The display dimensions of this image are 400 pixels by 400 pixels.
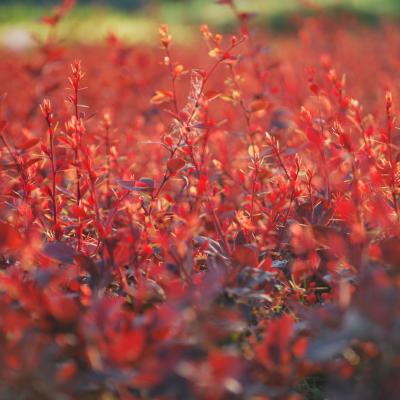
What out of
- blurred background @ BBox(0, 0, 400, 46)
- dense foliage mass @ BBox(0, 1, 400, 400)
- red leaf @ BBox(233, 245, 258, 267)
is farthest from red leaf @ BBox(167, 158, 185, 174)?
blurred background @ BBox(0, 0, 400, 46)

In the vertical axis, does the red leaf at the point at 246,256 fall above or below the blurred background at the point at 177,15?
above

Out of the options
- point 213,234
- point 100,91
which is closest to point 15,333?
point 213,234

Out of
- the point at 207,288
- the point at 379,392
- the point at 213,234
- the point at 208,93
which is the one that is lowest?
the point at 213,234

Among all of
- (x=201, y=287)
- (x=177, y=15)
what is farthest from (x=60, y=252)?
(x=177, y=15)

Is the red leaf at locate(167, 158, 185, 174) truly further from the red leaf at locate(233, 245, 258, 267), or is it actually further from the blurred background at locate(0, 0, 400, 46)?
the blurred background at locate(0, 0, 400, 46)

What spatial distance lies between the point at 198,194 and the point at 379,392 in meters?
0.69

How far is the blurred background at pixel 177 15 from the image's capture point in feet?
46.8

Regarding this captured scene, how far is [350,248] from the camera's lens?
1470 millimetres

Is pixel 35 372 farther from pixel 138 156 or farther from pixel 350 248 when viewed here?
pixel 138 156

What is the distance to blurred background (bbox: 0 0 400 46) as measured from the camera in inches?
561

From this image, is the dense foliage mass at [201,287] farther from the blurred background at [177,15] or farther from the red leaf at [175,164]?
the blurred background at [177,15]

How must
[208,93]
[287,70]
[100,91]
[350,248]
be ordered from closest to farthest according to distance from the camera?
1. [350,248]
2. [208,93]
3. [287,70]
4. [100,91]

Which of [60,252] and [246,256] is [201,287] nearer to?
[246,256]

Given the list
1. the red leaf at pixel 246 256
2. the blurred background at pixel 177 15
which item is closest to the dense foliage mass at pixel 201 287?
the red leaf at pixel 246 256
